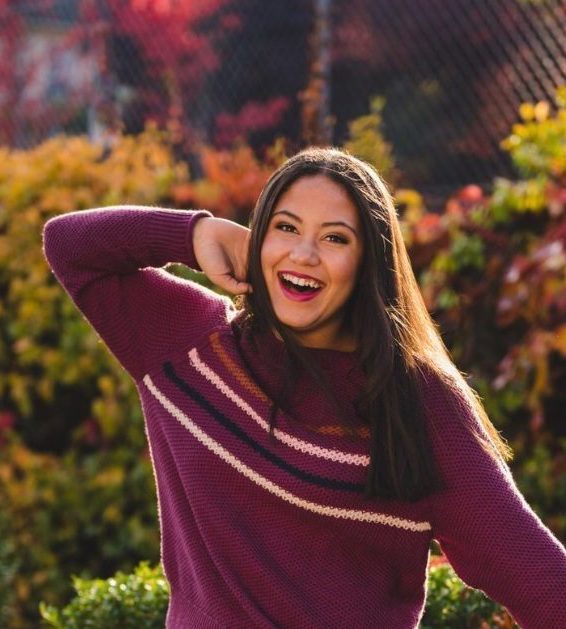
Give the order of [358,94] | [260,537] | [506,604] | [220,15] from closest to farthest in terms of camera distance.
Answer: [506,604], [260,537], [358,94], [220,15]

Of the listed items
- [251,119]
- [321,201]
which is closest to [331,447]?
[321,201]

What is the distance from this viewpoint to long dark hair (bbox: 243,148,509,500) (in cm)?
239

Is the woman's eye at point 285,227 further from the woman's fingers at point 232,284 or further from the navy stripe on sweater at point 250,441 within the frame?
the navy stripe on sweater at point 250,441

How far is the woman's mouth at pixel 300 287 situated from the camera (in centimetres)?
249

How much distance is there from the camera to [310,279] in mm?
2486

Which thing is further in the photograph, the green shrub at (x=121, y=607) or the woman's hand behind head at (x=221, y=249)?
the green shrub at (x=121, y=607)

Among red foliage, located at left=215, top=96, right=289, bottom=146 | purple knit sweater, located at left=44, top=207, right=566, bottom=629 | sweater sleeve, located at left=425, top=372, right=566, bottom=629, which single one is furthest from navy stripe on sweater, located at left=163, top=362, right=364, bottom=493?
red foliage, located at left=215, top=96, right=289, bottom=146

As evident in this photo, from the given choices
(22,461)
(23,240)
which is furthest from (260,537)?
(23,240)

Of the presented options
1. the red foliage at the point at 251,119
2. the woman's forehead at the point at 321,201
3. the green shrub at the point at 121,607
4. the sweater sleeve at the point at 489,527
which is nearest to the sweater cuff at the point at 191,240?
the woman's forehead at the point at 321,201

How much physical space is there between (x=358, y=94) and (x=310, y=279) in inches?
183

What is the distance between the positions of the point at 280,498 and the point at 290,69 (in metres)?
5.74

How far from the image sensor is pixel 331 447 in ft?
8.21

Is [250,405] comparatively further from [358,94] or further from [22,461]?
[358,94]

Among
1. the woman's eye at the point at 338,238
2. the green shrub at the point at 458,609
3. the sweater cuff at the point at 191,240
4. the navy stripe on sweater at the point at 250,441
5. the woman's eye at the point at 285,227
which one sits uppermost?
the sweater cuff at the point at 191,240
